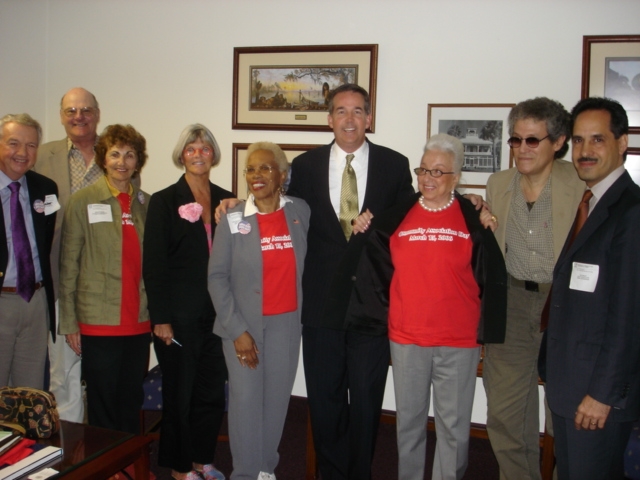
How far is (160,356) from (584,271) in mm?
1935

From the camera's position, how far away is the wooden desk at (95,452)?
6.05 feet

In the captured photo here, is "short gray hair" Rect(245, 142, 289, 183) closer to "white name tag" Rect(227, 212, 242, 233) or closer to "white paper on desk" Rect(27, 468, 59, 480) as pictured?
→ "white name tag" Rect(227, 212, 242, 233)

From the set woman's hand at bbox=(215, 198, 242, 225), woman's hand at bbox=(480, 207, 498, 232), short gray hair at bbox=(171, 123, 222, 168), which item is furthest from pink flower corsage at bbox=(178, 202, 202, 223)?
woman's hand at bbox=(480, 207, 498, 232)

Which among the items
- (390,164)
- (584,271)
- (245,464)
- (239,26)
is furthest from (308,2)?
(245,464)

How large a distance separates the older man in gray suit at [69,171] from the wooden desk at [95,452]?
750 millimetres

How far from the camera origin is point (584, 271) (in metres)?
1.85

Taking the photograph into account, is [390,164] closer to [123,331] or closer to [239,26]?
[123,331]

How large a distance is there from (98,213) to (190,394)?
3.26 ft

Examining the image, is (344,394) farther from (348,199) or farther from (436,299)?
(348,199)

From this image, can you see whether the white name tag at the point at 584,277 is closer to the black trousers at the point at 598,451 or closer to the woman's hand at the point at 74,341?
the black trousers at the point at 598,451

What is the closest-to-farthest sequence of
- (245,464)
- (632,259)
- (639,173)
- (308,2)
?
(632,259), (245,464), (639,173), (308,2)

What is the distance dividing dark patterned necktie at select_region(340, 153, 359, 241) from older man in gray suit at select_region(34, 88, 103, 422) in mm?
1471

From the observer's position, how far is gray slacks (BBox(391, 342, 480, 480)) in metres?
2.22

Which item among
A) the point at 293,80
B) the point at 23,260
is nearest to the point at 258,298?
the point at 23,260
